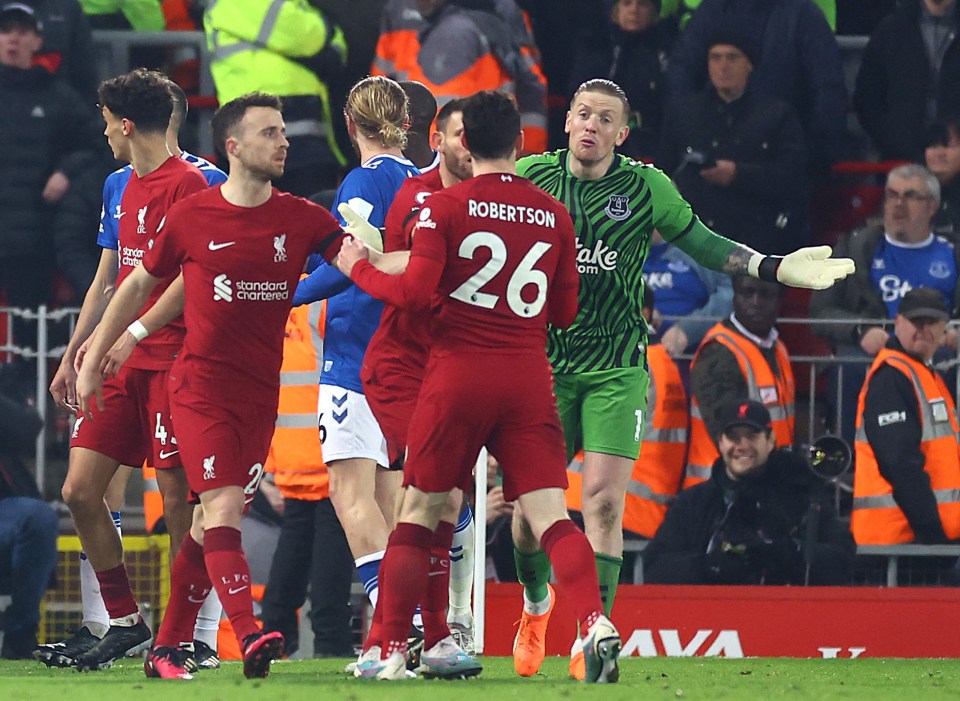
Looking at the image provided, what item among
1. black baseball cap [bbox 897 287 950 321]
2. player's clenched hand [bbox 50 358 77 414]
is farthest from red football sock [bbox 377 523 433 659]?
black baseball cap [bbox 897 287 950 321]

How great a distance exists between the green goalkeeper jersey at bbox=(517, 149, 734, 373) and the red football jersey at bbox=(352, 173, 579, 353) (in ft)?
3.69

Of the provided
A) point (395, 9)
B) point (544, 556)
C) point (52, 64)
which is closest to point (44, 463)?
point (52, 64)

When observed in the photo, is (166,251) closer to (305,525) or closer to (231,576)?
(231,576)

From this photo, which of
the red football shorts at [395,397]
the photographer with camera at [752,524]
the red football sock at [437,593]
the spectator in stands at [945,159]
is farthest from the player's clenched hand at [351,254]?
the spectator in stands at [945,159]

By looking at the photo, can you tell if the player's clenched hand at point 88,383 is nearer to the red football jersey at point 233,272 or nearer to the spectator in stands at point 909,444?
the red football jersey at point 233,272

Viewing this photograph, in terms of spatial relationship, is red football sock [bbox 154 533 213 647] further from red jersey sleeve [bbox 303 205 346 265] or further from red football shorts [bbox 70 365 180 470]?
red jersey sleeve [bbox 303 205 346 265]

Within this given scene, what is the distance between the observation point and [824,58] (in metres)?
11.6

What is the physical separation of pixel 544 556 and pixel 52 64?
5123 mm

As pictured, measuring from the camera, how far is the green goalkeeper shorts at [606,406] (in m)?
7.77

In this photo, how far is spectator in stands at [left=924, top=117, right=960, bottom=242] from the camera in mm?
11680

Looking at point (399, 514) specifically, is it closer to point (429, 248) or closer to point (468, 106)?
point (429, 248)

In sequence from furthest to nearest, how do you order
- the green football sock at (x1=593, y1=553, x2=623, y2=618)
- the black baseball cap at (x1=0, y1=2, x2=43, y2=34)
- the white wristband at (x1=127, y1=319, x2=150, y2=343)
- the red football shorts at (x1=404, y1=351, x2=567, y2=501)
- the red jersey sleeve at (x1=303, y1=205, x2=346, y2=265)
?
the black baseball cap at (x1=0, y1=2, x2=43, y2=34) < the green football sock at (x1=593, y1=553, x2=623, y2=618) < the white wristband at (x1=127, y1=319, x2=150, y2=343) < the red jersey sleeve at (x1=303, y1=205, x2=346, y2=265) < the red football shorts at (x1=404, y1=351, x2=567, y2=501)

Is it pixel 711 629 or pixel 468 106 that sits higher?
pixel 468 106

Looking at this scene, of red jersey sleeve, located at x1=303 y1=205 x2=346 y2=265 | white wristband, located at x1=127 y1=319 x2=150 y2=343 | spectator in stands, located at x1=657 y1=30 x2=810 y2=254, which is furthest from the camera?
spectator in stands, located at x1=657 y1=30 x2=810 y2=254
